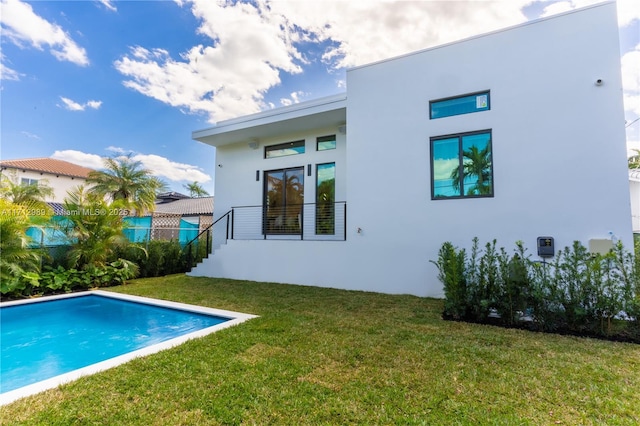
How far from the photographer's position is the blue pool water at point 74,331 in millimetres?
3922

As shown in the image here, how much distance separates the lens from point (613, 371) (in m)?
3.07

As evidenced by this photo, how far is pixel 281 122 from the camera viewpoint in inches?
359

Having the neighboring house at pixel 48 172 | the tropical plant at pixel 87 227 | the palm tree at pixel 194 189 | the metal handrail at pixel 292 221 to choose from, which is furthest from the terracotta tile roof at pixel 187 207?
the tropical plant at pixel 87 227

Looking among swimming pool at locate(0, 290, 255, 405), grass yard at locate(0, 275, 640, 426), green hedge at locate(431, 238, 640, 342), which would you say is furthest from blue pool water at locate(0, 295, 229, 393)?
green hedge at locate(431, 238, 640, 342)

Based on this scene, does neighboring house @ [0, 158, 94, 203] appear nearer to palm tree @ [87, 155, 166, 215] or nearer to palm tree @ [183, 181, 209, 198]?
palm tree @ [87, 155, 166, 215]

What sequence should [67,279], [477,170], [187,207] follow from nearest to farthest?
[477,170]
[67,279]
[187,207]

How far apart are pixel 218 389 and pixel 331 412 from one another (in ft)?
3.45

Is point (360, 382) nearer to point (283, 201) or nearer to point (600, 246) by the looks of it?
point (600, 246)

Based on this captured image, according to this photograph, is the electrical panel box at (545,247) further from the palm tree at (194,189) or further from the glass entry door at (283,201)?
the palm tree at (194,189)

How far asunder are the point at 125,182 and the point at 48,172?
12.8 meters

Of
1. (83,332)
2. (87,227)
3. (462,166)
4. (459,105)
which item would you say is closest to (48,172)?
(87,227)

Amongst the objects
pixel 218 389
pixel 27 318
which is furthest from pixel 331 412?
pixel 27 318

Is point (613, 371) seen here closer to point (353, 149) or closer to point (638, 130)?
point (353, 149)

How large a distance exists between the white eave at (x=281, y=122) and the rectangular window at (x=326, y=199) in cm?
138
